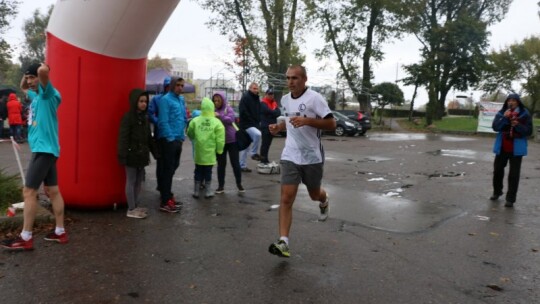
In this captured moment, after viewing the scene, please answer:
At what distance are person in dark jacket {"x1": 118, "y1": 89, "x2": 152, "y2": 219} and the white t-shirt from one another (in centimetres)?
194

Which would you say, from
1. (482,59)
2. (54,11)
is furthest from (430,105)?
(54,11)

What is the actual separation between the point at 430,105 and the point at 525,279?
102ft

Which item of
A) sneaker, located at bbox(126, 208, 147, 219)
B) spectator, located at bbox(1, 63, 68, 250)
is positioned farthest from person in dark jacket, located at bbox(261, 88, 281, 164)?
spectator, located at bbox(1, 63, 68, 250)

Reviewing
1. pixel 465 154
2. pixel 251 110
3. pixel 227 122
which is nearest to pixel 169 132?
pixel 227 122

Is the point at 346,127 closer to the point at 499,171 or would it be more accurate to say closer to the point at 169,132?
the point at 499,171

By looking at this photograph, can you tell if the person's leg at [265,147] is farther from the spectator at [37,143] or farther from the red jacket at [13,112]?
the red jacket at [13,112]

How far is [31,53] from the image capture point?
219ft

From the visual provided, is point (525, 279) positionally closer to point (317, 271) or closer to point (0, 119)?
point (317, 271)

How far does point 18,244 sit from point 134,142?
1667mm

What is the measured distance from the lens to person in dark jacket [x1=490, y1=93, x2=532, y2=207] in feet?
23.7

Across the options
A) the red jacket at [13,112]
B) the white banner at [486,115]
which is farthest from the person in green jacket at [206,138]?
the white banner at [486,115]

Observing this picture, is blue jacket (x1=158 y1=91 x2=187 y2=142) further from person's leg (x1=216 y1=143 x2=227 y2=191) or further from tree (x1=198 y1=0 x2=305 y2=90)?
tree (x1=198 y1=0 x2=305 y2=90)

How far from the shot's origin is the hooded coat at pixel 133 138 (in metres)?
5.51

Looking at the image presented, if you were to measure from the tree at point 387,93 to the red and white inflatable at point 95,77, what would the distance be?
32.6 metres
